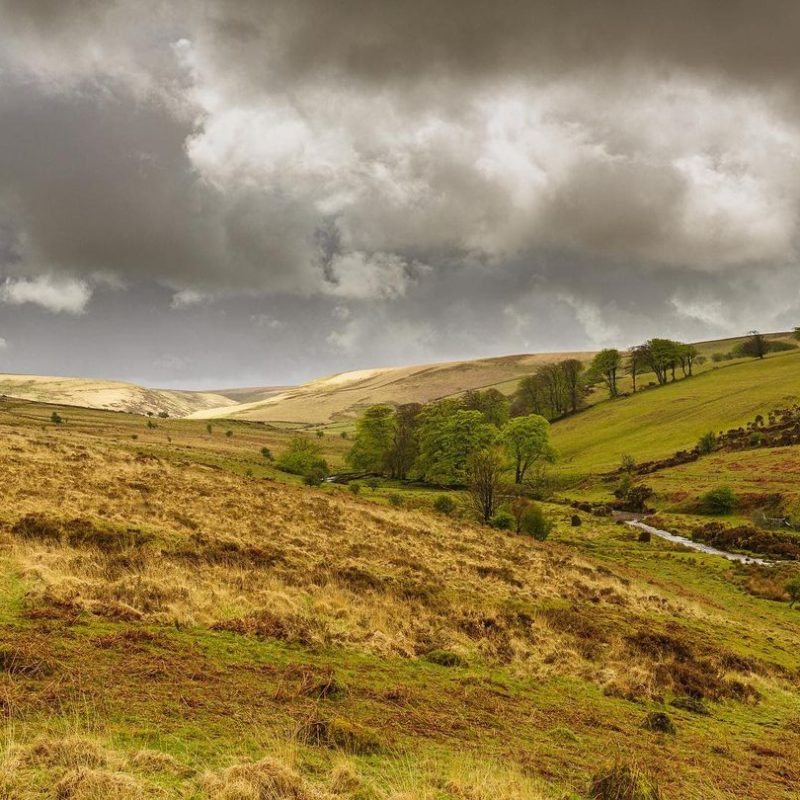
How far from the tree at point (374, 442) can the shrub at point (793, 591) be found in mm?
69341

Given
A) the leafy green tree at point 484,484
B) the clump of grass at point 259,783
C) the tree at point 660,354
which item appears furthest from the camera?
the tree at point 660,354

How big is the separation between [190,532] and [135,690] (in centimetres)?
1342

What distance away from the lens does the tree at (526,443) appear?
90.7 meters

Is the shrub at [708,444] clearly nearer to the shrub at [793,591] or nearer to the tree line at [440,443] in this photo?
the tree line at [440,443]

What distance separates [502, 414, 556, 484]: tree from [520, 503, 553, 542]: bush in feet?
132

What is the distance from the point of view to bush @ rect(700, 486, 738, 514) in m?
61.9

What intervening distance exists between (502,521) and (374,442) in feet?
168

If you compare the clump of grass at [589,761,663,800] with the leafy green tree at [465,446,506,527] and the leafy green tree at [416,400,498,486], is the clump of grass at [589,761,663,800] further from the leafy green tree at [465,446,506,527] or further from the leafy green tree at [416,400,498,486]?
the leafy green tree at [416,400,498,486]

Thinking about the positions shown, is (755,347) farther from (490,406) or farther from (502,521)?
(502,521)

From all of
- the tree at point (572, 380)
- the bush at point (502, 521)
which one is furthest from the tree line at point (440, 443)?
the tree at point (572, 380)

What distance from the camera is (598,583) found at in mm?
30141

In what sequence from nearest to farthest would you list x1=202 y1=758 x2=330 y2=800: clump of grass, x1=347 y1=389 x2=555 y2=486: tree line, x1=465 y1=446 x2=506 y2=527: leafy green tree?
x1=202 y1=758 x2=330 y2=800: clump of grass < x1=465 y1=446 x2=506 y2=527: leafy green tree < x1=347 y1=389 x2=555 y2=486: tree line

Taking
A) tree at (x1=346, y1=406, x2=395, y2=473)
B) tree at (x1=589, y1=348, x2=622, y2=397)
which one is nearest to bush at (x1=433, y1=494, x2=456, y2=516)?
tree at (x1=346, y1=406, x2=395, y2=473)

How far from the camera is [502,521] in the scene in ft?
167
